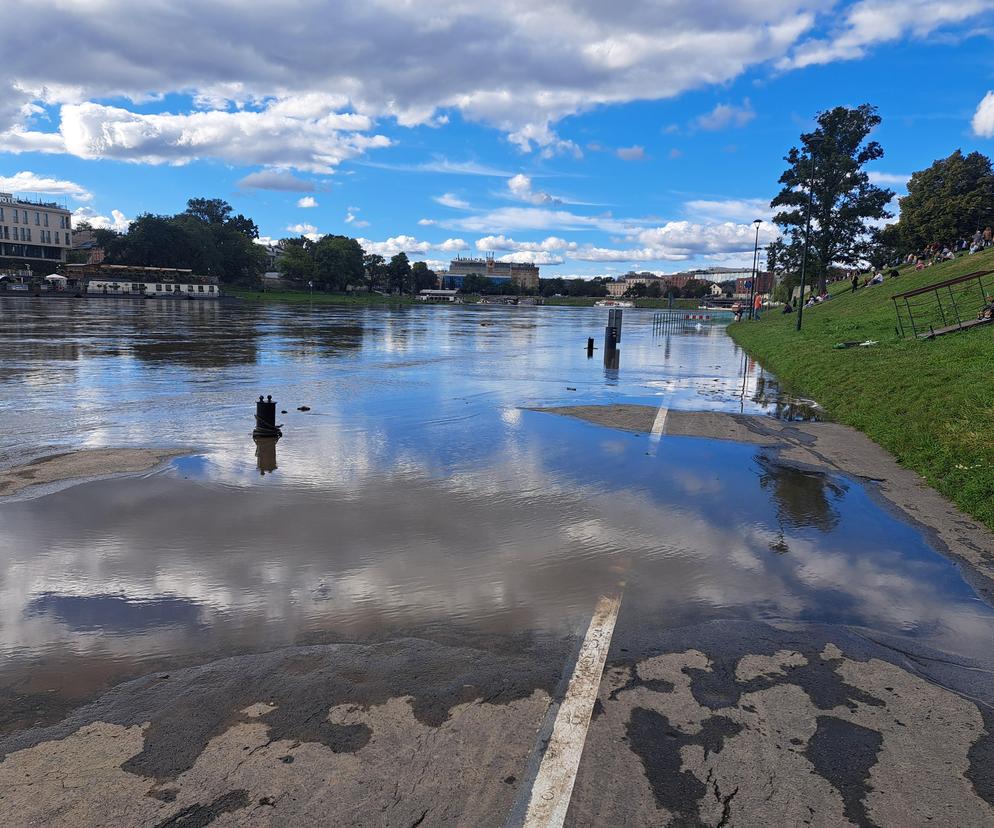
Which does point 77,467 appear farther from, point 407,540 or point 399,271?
point 399,271

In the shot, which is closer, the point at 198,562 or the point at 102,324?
the point at 198,562

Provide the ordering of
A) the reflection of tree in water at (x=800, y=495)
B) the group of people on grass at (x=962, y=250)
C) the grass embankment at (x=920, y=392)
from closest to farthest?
the reflection of tree in water at (x=800, y=495) < the grass embankment at (x=920, y=392) < the group of people on grass at (x=962, y=250)

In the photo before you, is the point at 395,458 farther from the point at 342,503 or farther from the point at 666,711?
the point at 666,711

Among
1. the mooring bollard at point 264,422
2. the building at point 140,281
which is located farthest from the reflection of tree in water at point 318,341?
the building at point 140,281

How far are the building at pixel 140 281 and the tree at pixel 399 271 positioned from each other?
81.8m

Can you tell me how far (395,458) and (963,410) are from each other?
8942 mm

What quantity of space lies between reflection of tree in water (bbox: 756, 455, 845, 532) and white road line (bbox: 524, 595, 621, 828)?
9.70 feet

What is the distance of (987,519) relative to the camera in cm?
731

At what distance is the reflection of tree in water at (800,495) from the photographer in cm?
752

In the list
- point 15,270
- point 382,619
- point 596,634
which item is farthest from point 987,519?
point 15,270

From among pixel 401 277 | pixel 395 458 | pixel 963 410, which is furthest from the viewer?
pixel 401 277

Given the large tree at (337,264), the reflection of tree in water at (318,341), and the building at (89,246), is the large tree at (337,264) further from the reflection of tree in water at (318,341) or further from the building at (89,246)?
the reflection of tree in water at (318,341)

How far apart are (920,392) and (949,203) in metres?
58.7

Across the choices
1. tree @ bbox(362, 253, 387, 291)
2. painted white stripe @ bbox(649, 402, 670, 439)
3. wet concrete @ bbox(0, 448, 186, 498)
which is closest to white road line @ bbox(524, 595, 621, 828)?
wet concrete @ bbox(0, 448, 186, 498)
